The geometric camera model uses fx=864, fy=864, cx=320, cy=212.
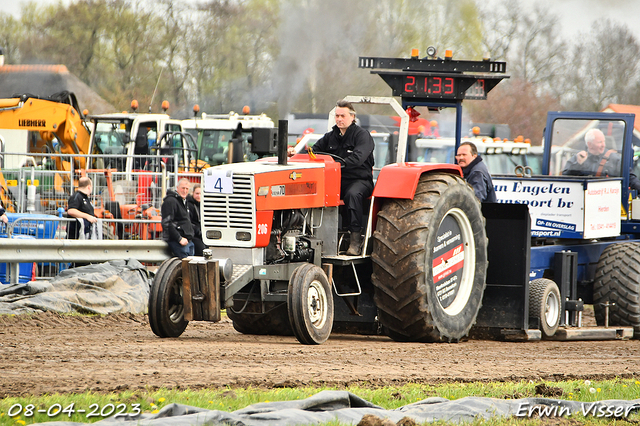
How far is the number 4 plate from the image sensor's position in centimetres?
727

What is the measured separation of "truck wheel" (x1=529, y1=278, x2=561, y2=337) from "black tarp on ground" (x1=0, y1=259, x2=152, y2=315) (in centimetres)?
463

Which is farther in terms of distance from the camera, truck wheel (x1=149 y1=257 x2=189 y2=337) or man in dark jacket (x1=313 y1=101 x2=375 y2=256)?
man in dark jacket (x1=313 y1=101 x2=375 y2=256)

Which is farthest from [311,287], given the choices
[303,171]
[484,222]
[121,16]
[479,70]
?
[121,16]

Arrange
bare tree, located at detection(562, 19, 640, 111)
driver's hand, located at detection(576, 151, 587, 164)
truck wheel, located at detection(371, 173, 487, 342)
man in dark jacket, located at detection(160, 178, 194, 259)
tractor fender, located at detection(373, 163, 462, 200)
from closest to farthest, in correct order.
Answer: truck wheel, located at detection(371, 173, 487, 342), tractor fender, located at detection(373, 163, 462, 200), driver's hand, located at detection(576, 151, 587, 164), man in dark jacket, located at detection(160, 178, 194, 259), bare tree, located at detection(562, 19, 640, 111)

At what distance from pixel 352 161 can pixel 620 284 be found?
13.5 feet

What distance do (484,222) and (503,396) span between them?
364 centimetres

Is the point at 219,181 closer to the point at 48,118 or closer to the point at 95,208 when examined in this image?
the point at 95,208

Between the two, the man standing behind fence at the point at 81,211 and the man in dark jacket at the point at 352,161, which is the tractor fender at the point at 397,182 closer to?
the man in dark jacket at the point at 352,161

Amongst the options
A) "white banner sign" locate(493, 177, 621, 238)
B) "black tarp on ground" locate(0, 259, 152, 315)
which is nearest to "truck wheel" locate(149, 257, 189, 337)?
"black tarp on ground" locate(0, 259, 152, 315)

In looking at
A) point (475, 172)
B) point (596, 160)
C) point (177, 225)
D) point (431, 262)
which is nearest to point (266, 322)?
point (431, 262)

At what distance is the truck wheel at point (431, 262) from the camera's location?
25.1 feet

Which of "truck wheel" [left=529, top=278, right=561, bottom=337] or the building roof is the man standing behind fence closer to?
"truck wheel" [left=529, top=278, right=561, bottom=337]

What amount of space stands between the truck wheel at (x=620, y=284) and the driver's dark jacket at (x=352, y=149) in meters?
3.66

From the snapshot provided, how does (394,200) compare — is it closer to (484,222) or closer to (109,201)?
(484,222)
